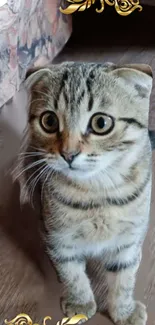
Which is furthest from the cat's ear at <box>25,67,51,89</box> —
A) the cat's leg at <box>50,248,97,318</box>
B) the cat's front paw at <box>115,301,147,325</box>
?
the cat's front paw at <box>115,301,147,325</box>

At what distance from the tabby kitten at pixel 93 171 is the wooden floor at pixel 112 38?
562 millimetres

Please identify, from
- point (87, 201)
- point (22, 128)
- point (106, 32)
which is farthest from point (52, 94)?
point (106, 32)

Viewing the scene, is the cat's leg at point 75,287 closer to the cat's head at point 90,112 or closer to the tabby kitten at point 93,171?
the tabby kitten at point 93,171

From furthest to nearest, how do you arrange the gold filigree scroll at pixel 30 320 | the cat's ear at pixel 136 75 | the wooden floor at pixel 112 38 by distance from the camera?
the wooden floor at pixel 112 38, the gold filigree scroll at pixel 30 320, the cat's ear at pixel 136 75

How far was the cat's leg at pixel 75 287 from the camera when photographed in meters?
1.01

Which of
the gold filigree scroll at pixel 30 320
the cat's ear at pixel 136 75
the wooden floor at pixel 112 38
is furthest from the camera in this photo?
the wooden floor at pixel 112 38

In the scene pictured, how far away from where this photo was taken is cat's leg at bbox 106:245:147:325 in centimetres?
101

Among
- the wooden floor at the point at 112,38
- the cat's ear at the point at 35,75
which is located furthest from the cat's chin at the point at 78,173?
the wooden floor at the point at 112,38

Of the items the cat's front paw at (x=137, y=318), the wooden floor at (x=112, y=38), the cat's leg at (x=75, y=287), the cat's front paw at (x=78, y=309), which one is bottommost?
the cat's front paw at (x=137, y=318)

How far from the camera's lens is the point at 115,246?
1.00 metres

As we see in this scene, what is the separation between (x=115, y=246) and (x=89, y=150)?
0.26 meters

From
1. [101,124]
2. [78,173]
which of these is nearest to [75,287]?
[78,173]

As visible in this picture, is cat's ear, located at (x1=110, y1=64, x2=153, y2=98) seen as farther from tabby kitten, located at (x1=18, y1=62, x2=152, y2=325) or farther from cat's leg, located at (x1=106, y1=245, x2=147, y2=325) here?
cat's leg, located at (x1=106, y1=245, x2=147, y2=325)

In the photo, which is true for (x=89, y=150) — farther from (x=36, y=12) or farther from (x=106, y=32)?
(x=106, y=32)
